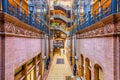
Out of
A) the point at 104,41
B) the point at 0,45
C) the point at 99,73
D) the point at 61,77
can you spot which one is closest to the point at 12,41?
the point at 0,45

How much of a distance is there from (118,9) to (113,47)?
110 cm

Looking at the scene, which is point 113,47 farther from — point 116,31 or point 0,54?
point 0,54

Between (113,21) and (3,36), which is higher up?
(113,21)

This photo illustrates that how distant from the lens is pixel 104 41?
5.60m

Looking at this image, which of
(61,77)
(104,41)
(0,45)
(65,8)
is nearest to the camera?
(0,45)

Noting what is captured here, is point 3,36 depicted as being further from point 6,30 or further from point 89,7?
point 89,7

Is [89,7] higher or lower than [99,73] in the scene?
higher

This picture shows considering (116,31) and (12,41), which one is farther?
(12,41)

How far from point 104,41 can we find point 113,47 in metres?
0.96

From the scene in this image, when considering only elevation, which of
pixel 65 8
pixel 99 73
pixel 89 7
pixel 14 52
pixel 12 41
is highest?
pixel 65 8

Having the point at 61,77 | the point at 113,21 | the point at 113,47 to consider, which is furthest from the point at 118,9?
the point at 61,77

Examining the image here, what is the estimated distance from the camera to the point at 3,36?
439 centimetres

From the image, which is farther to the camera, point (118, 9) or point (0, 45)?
point (118, 9)

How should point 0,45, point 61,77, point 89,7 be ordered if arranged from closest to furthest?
point 0,45 < point 89,7 < point 61,77
